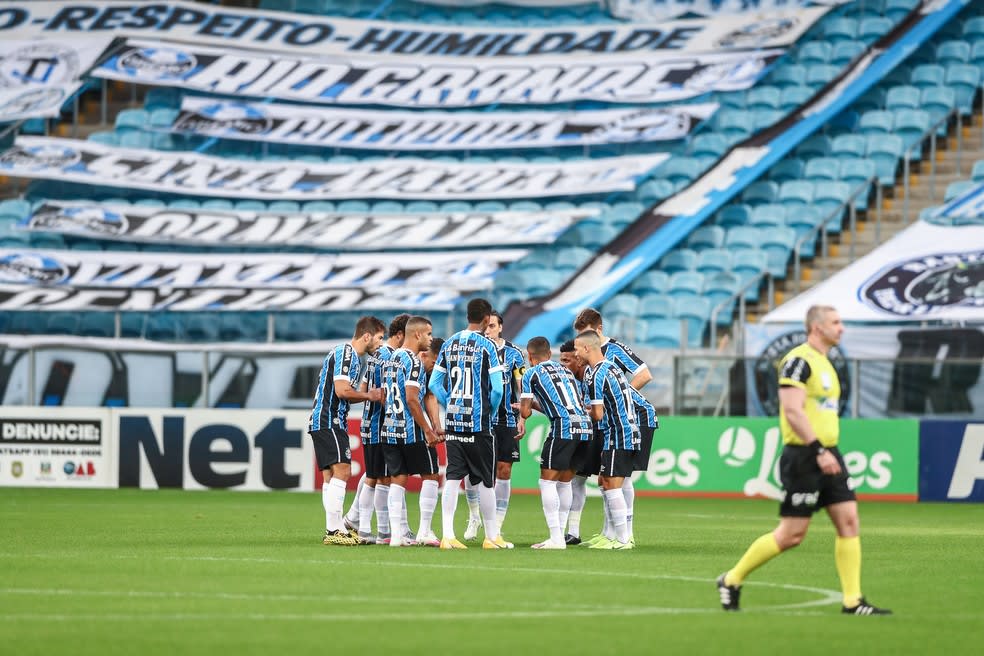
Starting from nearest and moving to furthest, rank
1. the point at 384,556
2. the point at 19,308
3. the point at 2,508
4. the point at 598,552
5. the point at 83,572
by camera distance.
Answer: the point at 83,572
the point at 384,556
the point at 598,552
the point at 2,508
the point at 19,308

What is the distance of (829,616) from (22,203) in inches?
1126

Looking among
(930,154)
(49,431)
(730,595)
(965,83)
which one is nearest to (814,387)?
(730,595)

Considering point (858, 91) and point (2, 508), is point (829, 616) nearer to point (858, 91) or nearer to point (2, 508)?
point (2, 508)

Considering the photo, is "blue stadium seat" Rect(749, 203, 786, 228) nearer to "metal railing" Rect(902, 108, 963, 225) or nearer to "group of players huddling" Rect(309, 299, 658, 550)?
"metal railing" Rect(902, 108, 963, 225)

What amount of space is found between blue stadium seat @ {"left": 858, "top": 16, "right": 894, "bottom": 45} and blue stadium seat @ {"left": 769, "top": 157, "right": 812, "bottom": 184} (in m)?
3.37

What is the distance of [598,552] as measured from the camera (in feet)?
51.6

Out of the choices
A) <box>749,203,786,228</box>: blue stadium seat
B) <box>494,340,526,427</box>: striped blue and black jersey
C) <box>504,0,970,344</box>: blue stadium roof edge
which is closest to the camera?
<box>494,340,526,427</box>: striped blue and black jersey

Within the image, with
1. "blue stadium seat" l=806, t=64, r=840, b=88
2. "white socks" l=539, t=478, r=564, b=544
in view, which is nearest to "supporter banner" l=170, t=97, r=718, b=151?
"blue stadium seat" l=806, t=64, r=840, b=88

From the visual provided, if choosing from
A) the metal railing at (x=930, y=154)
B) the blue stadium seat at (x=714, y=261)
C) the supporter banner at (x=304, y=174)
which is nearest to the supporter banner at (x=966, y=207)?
the metal railing at (x=930, y=154)

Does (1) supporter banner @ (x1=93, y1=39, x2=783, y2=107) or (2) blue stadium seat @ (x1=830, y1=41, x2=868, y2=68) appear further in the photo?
(1) supporter banner @ (x1=93, y1=39, x2=783, y2=107)

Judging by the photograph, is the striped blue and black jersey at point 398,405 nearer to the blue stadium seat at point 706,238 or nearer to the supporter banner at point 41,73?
the blue stadium seat at point 706,238

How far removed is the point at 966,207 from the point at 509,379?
54.2 ft

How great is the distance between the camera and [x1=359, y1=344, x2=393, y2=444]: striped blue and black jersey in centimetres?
1655

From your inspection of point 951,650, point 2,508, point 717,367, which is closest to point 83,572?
point 951,650
